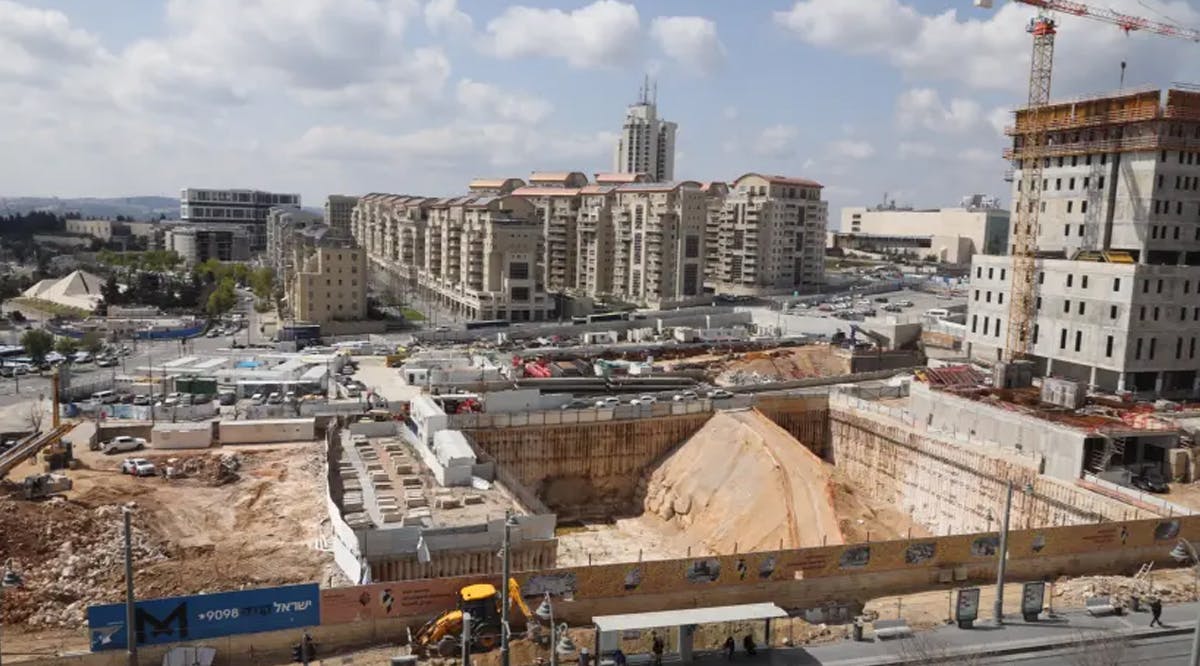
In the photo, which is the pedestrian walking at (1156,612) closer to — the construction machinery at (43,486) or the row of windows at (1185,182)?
the construction machinery at (43,486)

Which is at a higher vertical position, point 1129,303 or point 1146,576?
point 1129,303

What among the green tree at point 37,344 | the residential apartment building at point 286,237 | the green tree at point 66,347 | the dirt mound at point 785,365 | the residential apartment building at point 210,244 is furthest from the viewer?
the residential apartment building at point 210,244

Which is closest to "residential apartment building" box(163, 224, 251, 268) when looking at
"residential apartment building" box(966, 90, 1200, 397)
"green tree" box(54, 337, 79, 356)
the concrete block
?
"green tree" box(54, 337, 79, 356)

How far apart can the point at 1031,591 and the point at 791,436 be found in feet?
94.6

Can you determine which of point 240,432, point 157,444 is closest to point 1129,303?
point 240,432

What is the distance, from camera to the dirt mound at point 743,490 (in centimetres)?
4253

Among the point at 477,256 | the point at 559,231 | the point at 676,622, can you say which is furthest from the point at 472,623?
the point at 559,231

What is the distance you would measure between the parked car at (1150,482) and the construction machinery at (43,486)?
46642mm

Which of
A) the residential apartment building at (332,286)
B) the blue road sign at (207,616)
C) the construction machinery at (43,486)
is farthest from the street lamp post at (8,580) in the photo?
the residential apartment building at (332,286)

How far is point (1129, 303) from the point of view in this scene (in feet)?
178

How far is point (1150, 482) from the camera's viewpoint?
40.2 metres

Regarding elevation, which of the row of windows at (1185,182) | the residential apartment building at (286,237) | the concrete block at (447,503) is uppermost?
the row of windows at (1185,182)

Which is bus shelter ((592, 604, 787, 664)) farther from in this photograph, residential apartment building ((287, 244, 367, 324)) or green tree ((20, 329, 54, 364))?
residential apartment building ((287, 244, 367, 324))

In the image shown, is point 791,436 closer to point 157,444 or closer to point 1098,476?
point 1098,476
